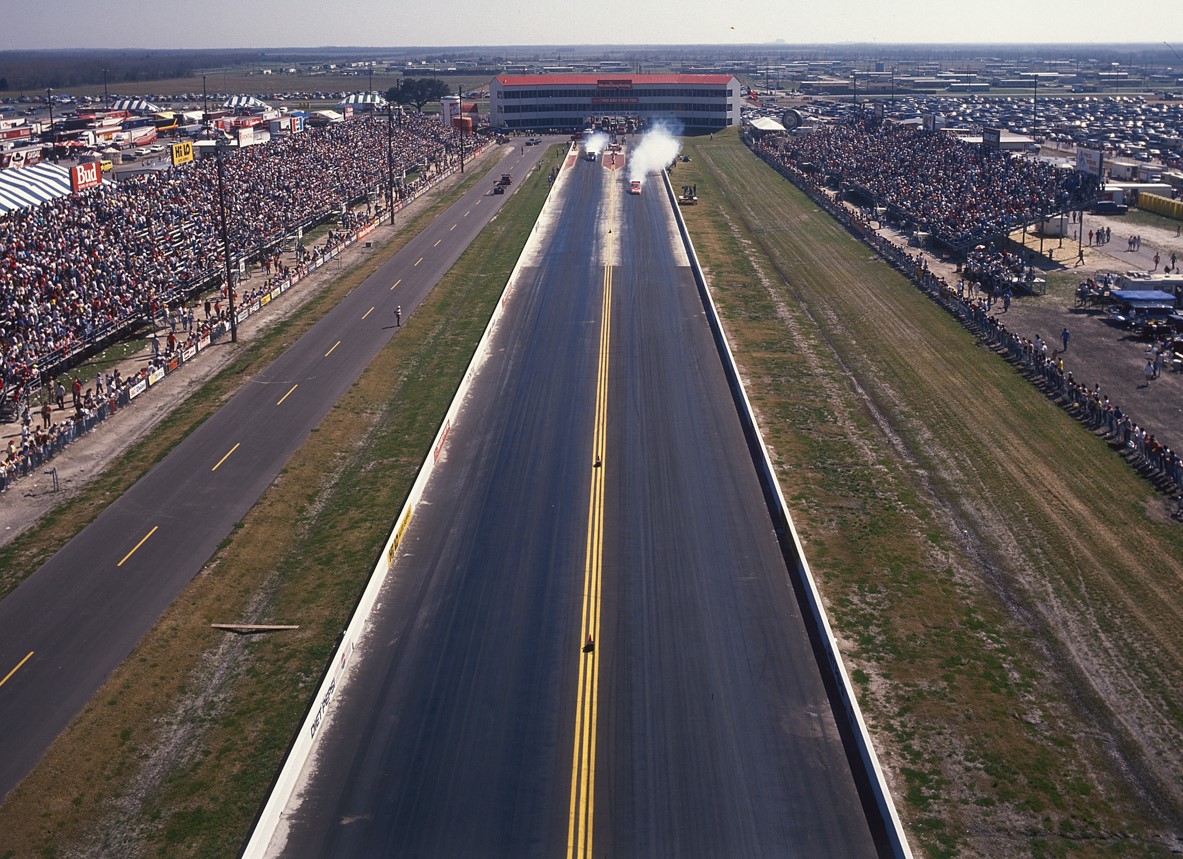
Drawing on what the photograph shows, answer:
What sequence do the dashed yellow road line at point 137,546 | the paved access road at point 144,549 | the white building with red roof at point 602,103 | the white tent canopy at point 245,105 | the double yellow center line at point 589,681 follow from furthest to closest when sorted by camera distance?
the white building with red roof at point 602,103 < the white tent canopy at point 245,105 < the dashed yellow road line at point 137,546 < the paved access road at point 144,549 < the double yellow center line at point 589,681

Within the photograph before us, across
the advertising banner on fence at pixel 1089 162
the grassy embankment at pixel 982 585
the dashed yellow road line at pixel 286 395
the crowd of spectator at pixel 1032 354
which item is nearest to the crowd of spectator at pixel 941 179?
the advertising banner on fence at pixel 1089 162

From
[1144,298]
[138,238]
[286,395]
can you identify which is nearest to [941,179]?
[1144,298]

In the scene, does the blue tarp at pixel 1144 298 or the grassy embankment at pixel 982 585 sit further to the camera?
the blue tarp at pixel 1144 298

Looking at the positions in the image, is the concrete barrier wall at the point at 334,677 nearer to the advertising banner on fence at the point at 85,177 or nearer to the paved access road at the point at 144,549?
the paved access road at the point at 144,549

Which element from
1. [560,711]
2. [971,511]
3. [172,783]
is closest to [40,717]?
[172,783]

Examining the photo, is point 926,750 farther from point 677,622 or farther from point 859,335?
point 859,335

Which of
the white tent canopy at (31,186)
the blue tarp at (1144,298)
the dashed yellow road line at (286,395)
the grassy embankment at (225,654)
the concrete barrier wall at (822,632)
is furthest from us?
the white tent canopy at (31,186)

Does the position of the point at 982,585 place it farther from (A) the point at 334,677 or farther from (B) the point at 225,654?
(B) the point at 225,654
